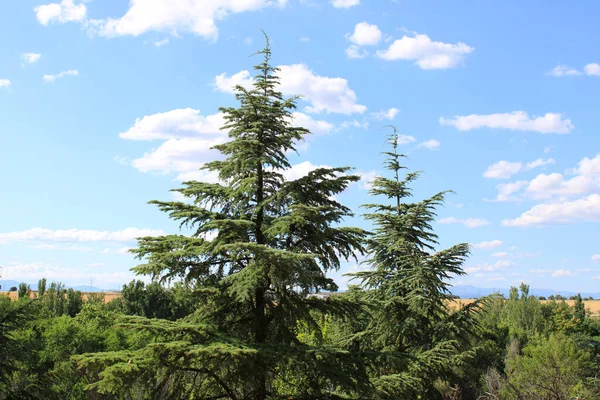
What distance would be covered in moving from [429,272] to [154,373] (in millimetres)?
11003

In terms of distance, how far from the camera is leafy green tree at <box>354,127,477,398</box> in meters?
17.3

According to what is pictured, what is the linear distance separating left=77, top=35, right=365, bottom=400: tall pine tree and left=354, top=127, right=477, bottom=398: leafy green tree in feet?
19.3

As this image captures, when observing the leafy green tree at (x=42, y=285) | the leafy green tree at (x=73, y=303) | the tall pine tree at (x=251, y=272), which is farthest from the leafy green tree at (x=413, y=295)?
the leafy green tree at (x=42, y=285)

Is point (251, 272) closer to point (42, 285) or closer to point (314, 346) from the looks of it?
point (314, 346)

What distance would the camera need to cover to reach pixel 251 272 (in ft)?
34.7

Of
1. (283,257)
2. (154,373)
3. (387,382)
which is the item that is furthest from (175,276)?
(387,382)

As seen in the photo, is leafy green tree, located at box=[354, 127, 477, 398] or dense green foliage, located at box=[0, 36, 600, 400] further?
leafy green tree, located at box=[354, 127, 477, 398]

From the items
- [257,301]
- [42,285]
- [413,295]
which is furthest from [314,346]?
[42,285]

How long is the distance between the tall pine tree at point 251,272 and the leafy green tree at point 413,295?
589cm

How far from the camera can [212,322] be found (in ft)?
39.9

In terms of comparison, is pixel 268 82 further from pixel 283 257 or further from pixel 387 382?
pixel 387 382

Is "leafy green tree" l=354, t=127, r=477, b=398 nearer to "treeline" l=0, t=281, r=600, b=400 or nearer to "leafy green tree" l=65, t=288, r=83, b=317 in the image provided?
"treeline" l=0, t=281, r=600, b=400

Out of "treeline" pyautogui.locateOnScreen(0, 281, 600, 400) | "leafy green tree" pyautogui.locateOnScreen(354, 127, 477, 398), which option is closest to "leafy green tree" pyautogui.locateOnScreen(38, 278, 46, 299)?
"treeline" pyautogui.locateOnScreen(0, 281, 600, 400)

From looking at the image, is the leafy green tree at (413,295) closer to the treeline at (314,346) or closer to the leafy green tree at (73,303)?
the treeline at (314,346)
